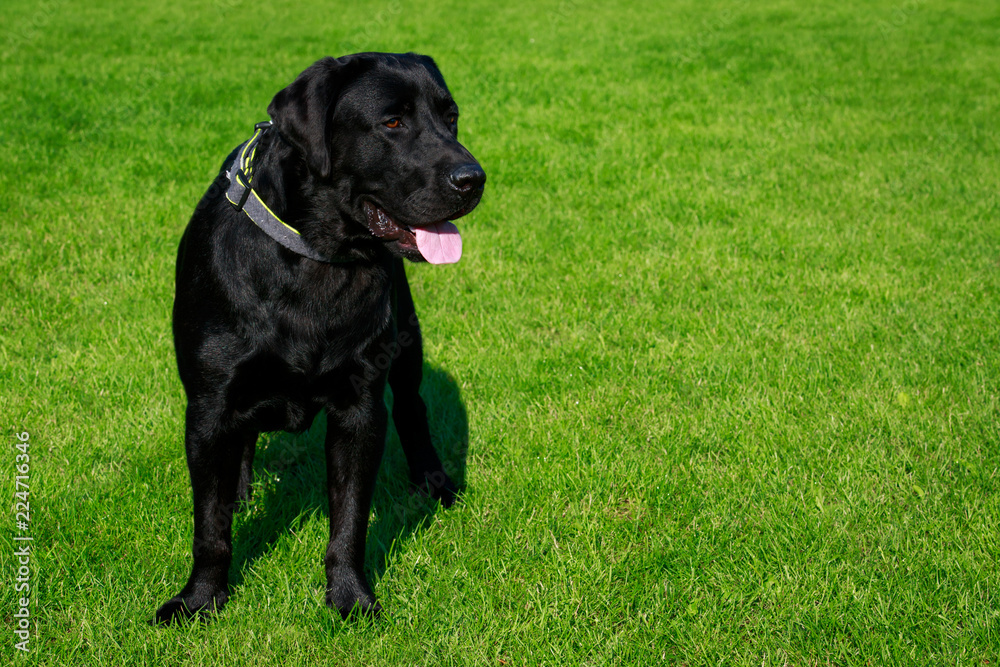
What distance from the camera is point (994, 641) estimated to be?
285cm

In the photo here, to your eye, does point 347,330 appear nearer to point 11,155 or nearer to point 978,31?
point 11,155

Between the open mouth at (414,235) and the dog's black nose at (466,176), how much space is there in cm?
9

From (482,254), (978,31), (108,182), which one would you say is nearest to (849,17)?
(978,31)

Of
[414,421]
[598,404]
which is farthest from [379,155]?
[598,404]

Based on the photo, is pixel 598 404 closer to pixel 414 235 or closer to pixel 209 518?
pixel 414 235

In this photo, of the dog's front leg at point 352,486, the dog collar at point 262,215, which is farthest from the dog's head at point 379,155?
the dog's front leg at point 352,486

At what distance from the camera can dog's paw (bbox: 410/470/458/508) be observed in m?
3.78

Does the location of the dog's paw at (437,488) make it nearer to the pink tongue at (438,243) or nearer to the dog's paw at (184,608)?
the dog's paw at (184,608)

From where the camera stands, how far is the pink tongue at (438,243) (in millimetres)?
2955

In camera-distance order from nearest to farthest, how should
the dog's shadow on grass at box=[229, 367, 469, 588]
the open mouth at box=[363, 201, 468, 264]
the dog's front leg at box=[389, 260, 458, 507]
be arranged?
the open mouth at box=[363, 201, 468, 264] → the dog's shadow on grass at box=[229, 367, 469, 588] → the dog's front leg at box=[389, 260, 458, 507]

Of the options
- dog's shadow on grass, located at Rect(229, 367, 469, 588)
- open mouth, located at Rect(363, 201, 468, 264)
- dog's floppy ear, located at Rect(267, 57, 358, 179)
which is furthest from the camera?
dog's shadow on grass, located at Rect(229, 367, 469, 588)

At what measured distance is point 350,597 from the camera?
9.95ft

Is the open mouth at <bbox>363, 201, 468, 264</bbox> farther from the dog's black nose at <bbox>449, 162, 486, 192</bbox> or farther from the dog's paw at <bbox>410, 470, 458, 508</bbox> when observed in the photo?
the dog's paw at <bbox>410, 470, 458, 508</bbox>

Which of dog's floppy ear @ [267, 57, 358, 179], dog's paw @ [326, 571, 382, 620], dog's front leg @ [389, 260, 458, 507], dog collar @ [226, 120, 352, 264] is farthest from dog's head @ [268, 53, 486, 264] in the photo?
dog's paw @ [326, 571, 382, 620]
